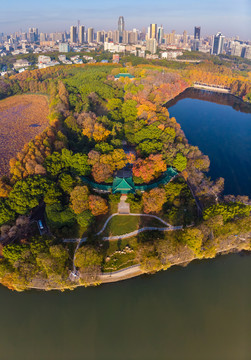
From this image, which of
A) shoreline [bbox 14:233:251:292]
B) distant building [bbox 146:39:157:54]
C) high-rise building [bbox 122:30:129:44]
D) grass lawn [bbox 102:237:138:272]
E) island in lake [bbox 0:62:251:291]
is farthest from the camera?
high-rise building [bbox 122:30:129:44]

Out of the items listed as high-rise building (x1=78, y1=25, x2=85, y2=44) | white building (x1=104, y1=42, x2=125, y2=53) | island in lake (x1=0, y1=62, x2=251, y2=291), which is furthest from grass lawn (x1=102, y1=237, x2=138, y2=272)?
high-rise building (x1=78, y1=25, x2=85, y2=44)

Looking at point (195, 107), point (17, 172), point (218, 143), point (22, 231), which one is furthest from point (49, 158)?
point (195, 107)

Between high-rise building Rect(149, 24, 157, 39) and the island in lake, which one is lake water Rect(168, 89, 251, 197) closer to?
the island in lake

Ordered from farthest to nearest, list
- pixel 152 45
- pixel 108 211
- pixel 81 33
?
pixel 81 33, pixel 152 45, pixel 108 211

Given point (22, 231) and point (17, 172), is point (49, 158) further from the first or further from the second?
point (22, 231)

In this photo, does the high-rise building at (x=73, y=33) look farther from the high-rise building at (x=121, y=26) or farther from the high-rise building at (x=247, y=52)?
the high-rise building at (x=247, y=52)

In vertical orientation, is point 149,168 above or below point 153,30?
below

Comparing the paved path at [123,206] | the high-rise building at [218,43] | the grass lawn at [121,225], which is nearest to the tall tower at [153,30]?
the high-rise building at [218,43]

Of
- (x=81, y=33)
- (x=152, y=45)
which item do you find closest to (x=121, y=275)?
(x=152, y=45)

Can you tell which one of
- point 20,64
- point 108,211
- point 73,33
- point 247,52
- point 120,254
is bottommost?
point 120,254

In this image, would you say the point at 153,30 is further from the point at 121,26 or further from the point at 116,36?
the point at 121,26
